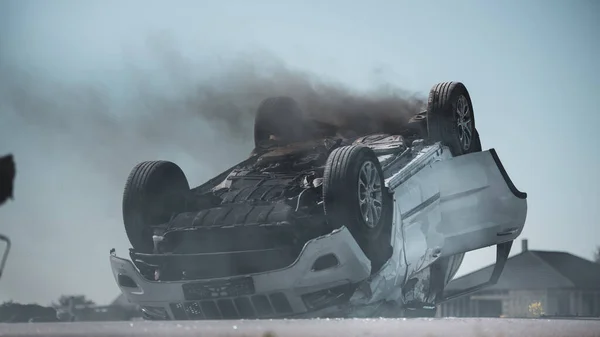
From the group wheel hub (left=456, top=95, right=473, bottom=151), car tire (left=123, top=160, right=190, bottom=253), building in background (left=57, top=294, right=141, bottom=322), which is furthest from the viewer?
building in background (left=57, top=294, right=141, bottom=322)

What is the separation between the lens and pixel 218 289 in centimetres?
1154

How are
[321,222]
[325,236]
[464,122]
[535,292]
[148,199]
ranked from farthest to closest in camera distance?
[535,292], [464,122], [148,199], [321,222], [325,236]

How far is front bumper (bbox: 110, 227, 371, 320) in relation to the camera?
1137 centimetres

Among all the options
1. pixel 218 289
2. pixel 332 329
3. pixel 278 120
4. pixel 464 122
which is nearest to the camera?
pixel 332 329

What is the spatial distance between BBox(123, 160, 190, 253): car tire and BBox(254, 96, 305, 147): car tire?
2094 millimetres

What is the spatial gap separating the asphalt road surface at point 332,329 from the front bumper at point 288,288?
197cm

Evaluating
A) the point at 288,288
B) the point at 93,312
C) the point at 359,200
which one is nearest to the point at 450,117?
the point at 359,200

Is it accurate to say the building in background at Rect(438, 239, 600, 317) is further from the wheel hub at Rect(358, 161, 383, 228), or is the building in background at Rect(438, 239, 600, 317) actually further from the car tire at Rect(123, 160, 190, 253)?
the wheel hub at Rect(358, 161, 383, 228)

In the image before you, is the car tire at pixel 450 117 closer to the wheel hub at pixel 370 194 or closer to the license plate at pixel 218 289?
the wheel hub at pixel 370 194

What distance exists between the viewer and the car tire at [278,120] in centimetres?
1497

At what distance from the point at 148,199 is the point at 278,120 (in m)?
2.86

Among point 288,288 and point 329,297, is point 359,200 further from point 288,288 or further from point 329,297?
point 288,288

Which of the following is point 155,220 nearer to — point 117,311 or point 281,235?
point 281,235

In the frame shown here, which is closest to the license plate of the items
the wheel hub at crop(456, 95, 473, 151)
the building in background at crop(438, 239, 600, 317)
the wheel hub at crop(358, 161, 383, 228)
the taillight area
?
the taillight area
